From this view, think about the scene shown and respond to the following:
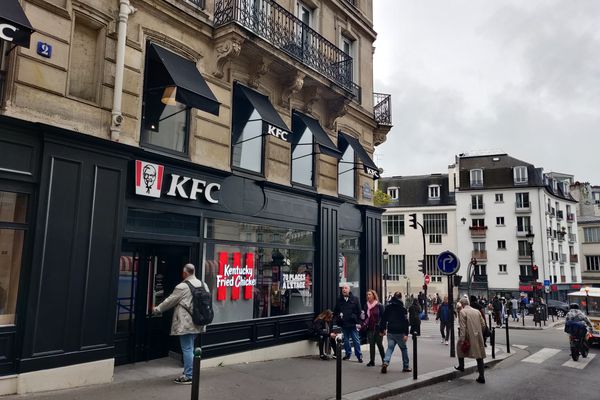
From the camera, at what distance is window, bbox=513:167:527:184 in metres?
48.7

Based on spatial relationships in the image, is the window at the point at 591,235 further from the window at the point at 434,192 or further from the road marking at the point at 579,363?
the road marking at the point at 579,363

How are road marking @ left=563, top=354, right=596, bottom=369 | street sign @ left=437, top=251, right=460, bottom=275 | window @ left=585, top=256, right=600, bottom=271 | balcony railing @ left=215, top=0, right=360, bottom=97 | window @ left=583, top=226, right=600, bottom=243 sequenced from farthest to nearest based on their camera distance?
window @ left=583, top=226, right=600, bottom=243
window @ left=585, top=256, right=600, bottom=271
road marking @ left=563, top=354, right=596, bottom=369
street sign @ left=437, top=251, right=460, bottom=275
balcony railing @ left=215, top=0, right=360, bottom=97

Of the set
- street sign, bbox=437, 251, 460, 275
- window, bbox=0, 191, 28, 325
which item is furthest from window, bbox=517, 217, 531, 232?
window, bbox=0, 191, 28, 325

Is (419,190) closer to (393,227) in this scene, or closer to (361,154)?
(393,227)

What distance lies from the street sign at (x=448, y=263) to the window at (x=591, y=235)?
5740 centimetres

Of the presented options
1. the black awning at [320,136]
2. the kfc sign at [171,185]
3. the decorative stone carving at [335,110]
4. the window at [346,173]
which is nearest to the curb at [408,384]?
the kfc sign at [171,185]

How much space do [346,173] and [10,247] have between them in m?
9.77

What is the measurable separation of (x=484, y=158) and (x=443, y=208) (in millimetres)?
7863

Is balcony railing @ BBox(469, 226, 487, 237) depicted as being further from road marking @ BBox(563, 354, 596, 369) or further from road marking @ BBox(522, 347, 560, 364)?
road marking @ BBox(563, 354, 596, 369)

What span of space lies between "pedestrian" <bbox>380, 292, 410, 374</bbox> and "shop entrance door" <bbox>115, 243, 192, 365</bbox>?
14.5 feet

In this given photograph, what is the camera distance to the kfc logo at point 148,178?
26.1 ft

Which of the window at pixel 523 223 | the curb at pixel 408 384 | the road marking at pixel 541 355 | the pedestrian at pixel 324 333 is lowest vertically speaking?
the road marking at pixel 541 355

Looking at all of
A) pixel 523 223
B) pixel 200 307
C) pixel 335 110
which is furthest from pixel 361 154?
pixel 523 223

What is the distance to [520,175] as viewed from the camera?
4897cm
